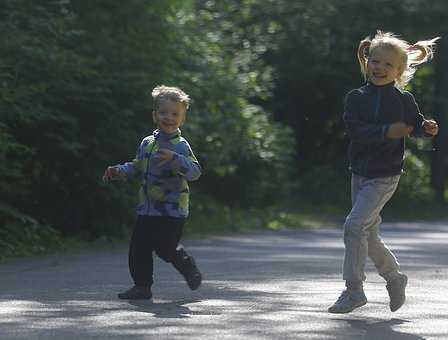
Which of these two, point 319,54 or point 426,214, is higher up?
point 319,54

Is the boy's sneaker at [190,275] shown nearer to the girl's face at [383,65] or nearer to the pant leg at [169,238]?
the pant leg at [169,238]

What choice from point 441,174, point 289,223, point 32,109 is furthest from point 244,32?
point 32,109

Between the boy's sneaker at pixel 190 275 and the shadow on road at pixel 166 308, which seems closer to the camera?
the shadow on road at pixel 166 308

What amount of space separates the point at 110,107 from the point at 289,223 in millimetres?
7004

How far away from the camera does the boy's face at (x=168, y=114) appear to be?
8.89 meters

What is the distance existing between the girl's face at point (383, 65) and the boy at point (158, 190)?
138cm

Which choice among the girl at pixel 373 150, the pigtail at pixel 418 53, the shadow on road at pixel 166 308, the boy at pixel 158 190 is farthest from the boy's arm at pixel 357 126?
the shadow on road at pixel 166 308

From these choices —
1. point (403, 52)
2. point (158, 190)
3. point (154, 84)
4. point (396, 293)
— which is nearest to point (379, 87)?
point (403, 52)

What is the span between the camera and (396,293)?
8219 mm

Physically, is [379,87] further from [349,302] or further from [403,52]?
[349,302]

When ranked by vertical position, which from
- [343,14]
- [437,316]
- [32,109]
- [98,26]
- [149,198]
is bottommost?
[437,316]

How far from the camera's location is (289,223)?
73.3 feet

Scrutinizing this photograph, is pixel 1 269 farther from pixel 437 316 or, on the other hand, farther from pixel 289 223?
pixel 289 223

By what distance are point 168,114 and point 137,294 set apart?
1.22 meters
